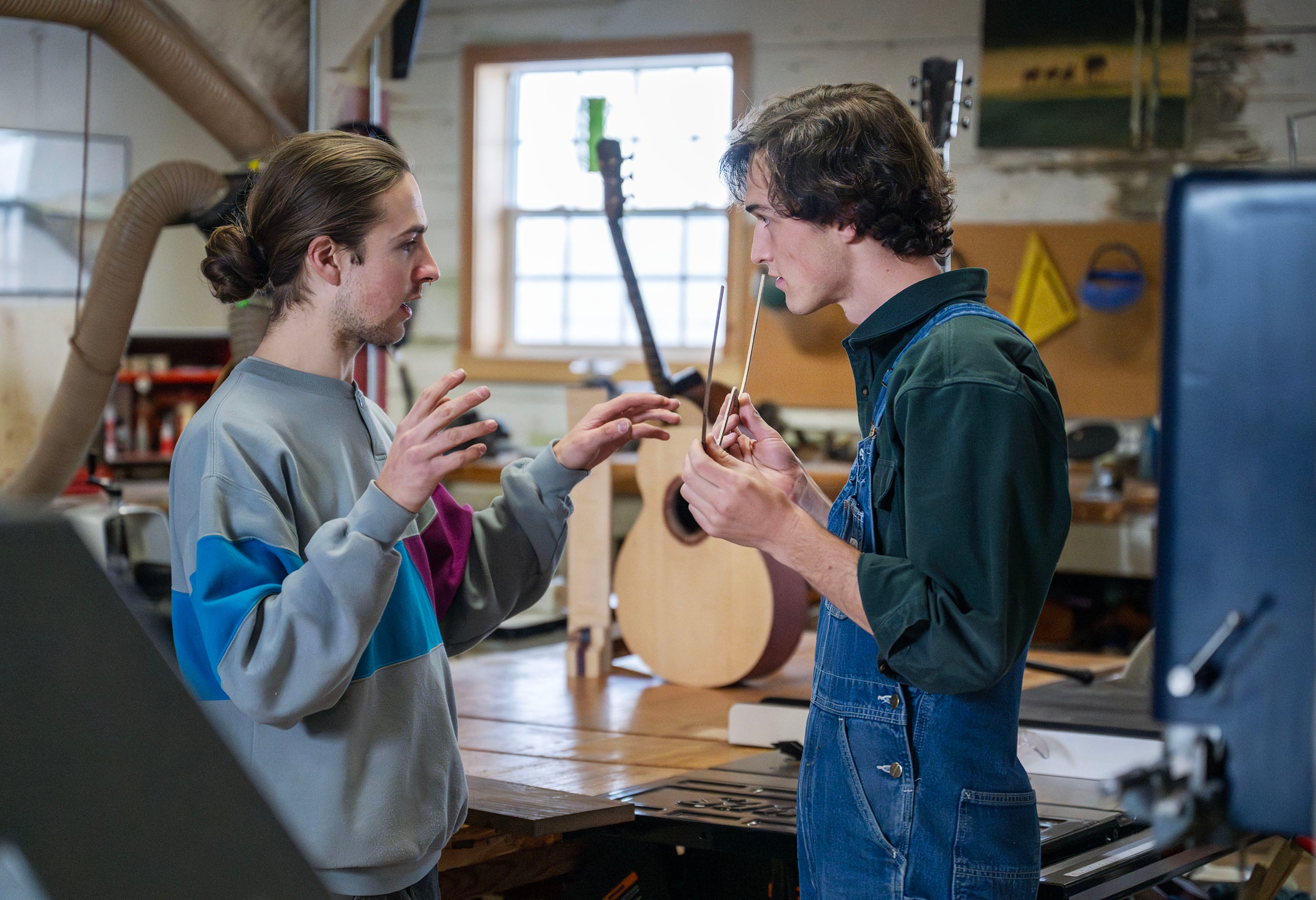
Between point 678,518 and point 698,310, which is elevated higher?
point 698,310

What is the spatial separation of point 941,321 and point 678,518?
5.79ft

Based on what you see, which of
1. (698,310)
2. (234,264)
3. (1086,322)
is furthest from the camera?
(698,310)

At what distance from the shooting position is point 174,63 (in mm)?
3045

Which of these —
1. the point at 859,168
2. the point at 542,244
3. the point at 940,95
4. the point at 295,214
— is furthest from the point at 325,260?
the point at 542,244

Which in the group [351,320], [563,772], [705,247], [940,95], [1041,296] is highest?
[705,247]

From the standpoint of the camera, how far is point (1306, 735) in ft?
2.00

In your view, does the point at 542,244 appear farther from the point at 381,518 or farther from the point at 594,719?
the point at 381,518

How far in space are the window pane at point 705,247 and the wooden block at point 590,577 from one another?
374 cm

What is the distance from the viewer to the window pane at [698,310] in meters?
6.70

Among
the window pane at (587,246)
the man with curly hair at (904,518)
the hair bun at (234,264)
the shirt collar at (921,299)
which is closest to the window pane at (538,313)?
the window pane at (587,246)

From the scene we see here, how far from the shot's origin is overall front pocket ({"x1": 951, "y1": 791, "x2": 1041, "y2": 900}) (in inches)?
50.1

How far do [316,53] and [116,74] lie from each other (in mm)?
3414

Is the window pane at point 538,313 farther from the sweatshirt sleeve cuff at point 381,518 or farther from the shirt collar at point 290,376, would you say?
the sweatshirt sleeve cuff at point 381,518

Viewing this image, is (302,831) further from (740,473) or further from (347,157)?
(347,157)
